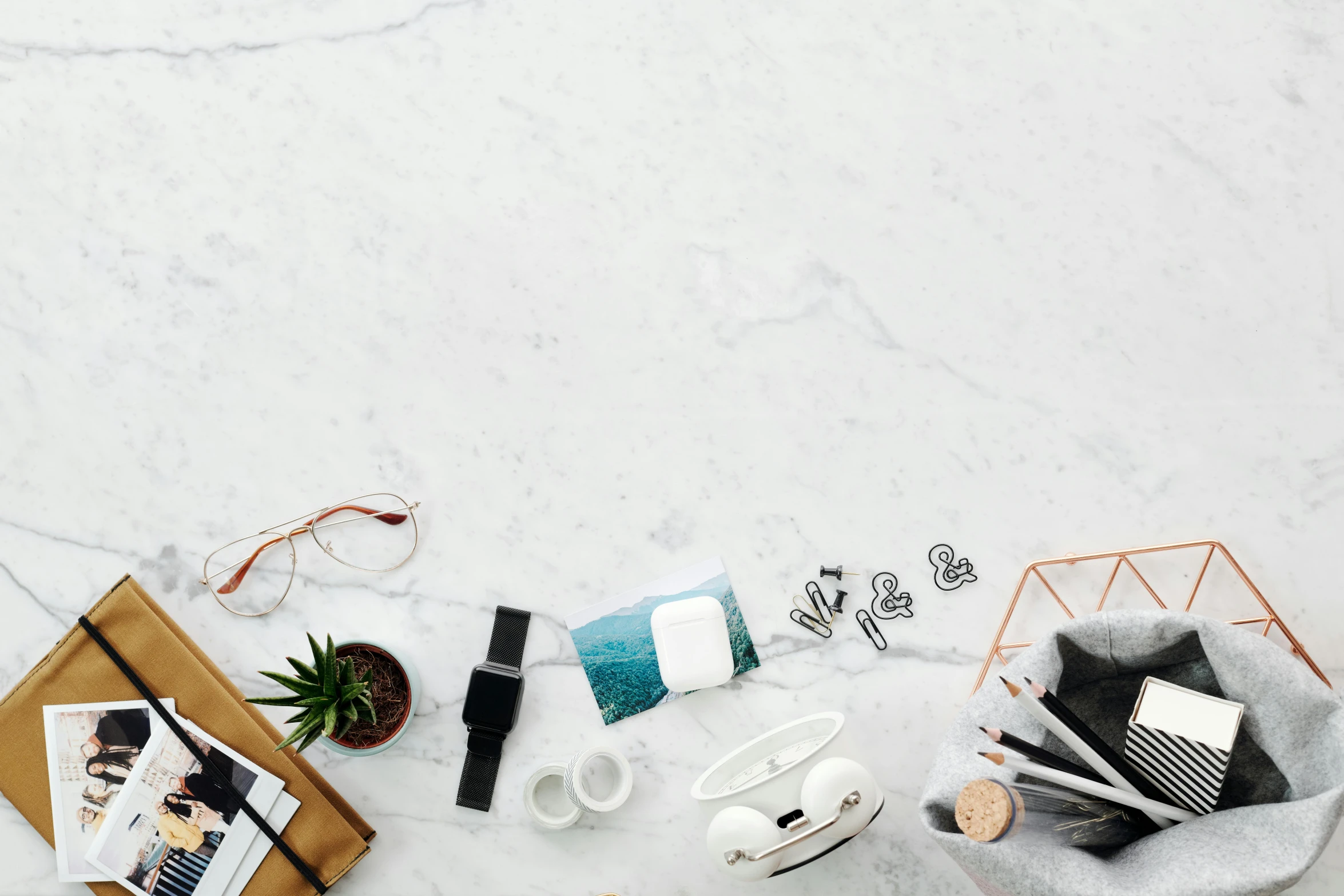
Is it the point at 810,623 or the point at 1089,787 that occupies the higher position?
the point at 1089,787

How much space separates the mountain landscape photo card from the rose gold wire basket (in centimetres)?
26

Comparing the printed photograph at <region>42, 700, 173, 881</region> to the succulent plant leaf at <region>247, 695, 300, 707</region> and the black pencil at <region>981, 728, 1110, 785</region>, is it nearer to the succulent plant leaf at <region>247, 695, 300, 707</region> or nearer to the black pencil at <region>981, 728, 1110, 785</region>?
the succulent plant leaf at <region>247, 695, 300, 707</region>

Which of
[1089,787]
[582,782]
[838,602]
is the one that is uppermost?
[1089,787]

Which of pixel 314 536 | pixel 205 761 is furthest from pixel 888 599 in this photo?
pixel 205 761

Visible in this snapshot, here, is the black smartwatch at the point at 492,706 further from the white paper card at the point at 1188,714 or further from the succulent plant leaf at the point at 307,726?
the white paper card at the point at 1188,714

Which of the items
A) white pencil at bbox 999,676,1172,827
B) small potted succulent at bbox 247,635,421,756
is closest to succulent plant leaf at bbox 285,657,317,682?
small potted succulent at bbox 247,635,421,756

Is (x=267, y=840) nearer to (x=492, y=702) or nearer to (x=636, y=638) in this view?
(x=492, y=702)

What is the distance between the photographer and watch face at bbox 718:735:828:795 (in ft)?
2.81

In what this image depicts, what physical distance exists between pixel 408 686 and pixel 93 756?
0.35 meters

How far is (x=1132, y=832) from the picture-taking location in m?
0.78

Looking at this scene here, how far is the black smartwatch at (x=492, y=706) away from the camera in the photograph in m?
0.95

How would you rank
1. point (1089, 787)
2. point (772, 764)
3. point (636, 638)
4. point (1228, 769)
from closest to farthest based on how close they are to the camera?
point (1089, 787), point (1228, 769), point (772, 764), point (636, 638)

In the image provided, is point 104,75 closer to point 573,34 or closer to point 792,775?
point 573,34

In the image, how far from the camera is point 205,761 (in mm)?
938
